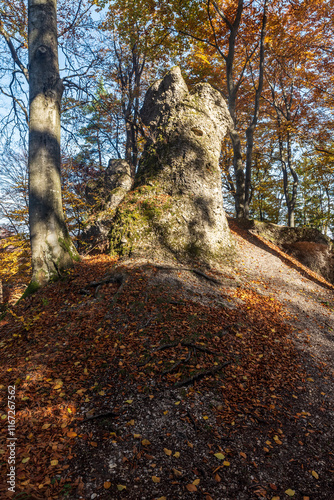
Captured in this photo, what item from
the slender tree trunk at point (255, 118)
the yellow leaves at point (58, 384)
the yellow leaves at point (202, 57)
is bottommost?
the yellow leaves at point (58, 384)

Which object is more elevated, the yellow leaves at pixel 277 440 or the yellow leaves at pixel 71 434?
the yellow leaves at pixel 71 434

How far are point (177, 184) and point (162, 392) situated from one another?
6596 millimetres

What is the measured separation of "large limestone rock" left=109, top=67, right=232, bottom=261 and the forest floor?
1.52 metres

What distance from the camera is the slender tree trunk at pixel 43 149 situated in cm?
559

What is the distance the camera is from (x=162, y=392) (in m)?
3.44

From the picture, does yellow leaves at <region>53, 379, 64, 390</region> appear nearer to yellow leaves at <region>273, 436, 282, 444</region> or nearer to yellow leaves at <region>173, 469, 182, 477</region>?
yellow leaves at <region>173, 469, 182, 477</region>

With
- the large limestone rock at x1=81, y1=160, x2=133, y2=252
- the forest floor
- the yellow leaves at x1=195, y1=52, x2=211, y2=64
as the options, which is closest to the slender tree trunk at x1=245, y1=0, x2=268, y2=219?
the yellow leaves at x1=195, y1=52, x2=211, y2=64

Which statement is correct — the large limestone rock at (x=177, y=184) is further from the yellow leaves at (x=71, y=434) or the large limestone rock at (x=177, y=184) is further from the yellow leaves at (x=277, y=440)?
the yellow leaves at (x=277, y=440)

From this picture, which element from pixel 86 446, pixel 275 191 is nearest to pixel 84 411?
pixel 86 446

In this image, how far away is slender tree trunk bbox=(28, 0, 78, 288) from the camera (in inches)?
220

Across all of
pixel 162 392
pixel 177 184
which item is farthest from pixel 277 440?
pixel 177 184

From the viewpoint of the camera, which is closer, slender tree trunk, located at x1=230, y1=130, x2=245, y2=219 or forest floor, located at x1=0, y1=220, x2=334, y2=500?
forest floor, located at x1=0, y1=220, x2=334, y2=500

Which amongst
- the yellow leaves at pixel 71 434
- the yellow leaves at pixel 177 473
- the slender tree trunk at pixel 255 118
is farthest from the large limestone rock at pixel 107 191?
the yellow leaves at pixel 177 473

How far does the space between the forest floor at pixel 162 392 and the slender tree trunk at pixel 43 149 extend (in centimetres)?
78
